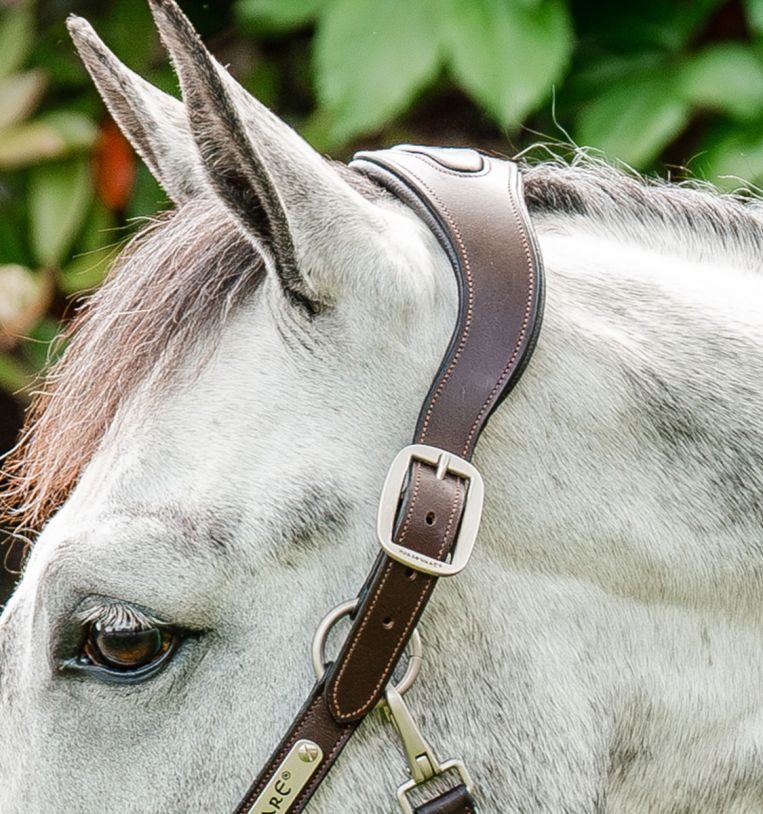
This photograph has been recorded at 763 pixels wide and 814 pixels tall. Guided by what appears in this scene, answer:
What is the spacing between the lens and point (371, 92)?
66.9 inches

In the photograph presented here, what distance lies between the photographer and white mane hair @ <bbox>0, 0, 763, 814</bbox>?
0.84 metres

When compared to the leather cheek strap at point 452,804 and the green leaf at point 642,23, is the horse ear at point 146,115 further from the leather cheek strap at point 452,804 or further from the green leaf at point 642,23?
the green leaf at point 642,23

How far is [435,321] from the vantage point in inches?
34.3

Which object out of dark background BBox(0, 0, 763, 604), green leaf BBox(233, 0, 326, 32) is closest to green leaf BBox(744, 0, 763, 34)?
dark background BBox(0, 0, 763, 604)

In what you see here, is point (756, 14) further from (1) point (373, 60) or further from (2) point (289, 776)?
(2) point (289, 776)

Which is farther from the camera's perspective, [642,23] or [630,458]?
[642,23]

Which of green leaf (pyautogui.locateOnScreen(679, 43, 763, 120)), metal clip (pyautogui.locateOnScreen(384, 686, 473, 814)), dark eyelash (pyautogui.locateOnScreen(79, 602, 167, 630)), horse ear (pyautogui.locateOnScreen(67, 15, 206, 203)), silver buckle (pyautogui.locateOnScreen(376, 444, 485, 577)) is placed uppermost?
horse ear (pyautogui.locateOnScreen(67, 15, 206, 203))

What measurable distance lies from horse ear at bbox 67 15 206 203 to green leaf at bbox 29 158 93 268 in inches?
38.2

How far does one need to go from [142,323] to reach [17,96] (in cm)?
112

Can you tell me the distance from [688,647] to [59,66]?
1.59 meters

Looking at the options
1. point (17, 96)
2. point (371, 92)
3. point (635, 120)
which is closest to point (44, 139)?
point (17, 96)

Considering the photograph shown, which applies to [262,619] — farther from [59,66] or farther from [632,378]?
[59,66]

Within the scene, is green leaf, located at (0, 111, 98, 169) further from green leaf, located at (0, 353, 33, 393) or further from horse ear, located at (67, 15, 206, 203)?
horse ear, located at (67, 15, 206, 203)

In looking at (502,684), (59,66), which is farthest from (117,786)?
(59,66)
